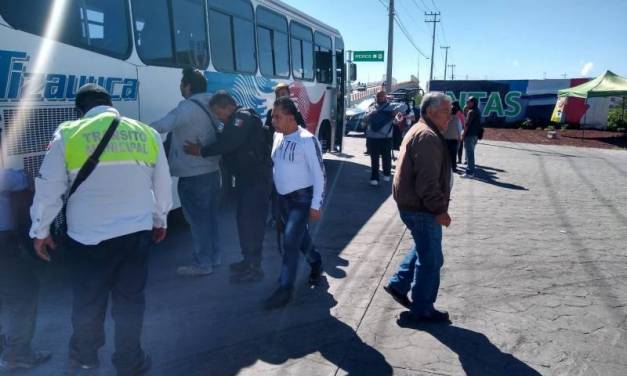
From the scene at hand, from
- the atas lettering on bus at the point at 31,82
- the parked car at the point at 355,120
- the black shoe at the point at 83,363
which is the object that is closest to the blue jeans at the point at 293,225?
the black shoe at the point at 83,363

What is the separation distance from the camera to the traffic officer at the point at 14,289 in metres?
3.02

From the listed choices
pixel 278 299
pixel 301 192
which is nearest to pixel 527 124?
pixel 301 192

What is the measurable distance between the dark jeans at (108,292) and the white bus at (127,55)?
1.71 metres

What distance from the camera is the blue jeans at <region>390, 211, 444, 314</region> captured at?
Answer: 3.82 meters

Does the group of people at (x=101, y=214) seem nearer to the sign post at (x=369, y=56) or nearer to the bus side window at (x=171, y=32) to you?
the bus side window at (x=171, y=32)

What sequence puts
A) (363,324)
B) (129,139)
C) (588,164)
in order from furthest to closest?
(588,164)
(363,324)
(129,139)

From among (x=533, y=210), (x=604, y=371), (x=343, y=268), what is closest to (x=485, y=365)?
(x=604, y=371)

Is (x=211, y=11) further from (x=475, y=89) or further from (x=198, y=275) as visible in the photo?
(x=475, y=89)

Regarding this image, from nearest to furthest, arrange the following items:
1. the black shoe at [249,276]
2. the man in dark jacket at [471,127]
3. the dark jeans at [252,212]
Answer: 1. the dark jeans at [252,212]
2. the black shoe at [249,276]
3. the man in dark jacket at [471,127]

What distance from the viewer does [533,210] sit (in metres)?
8.30

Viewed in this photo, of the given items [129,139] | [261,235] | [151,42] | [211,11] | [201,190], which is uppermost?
[211,11]

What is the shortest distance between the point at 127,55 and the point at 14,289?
9.79ft

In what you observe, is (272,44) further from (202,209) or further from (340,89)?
(340,89)

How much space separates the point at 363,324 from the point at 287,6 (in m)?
6.95
